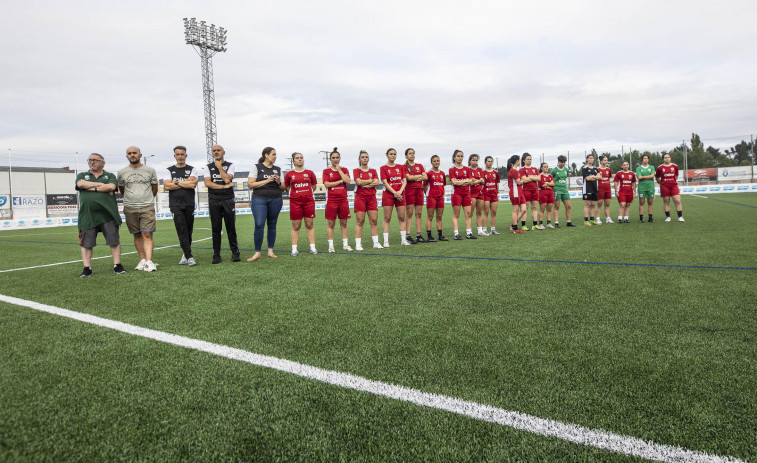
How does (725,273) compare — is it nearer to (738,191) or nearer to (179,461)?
(179,461)

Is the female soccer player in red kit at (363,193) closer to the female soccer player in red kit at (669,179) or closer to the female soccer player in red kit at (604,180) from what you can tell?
the female soccer player in red kit at (604,180)

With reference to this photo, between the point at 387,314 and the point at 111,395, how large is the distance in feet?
6.16

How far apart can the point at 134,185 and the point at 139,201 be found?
236mm

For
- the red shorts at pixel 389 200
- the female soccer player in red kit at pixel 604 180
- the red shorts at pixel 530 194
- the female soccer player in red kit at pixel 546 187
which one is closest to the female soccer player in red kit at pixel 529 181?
the red shorts at pixel 530 194

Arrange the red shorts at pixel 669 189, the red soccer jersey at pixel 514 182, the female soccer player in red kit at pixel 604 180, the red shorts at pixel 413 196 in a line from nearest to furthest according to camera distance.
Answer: the red shorts at pixel 413 196
the red soccer jersey at pixel 514 182
the female soccer player in red kit at pixel 604 180
the red shorts at pixel 669 189

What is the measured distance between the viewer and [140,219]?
5758 millimetres

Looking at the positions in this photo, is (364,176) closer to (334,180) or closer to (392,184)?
(334,180)

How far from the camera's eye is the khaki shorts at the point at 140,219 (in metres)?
5.69

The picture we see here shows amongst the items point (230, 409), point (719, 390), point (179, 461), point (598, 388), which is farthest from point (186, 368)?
point (719, 390)

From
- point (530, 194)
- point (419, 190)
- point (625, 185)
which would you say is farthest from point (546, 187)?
point (419, 190)

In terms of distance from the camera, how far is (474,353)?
241 cm

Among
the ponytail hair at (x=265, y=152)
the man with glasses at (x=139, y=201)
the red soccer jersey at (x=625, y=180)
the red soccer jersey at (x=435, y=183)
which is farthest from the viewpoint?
the red soccer jersey at (x=625, y=180)

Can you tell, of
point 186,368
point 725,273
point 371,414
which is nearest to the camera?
point 371,414

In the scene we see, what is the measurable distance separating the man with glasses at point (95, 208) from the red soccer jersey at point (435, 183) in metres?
5.40
